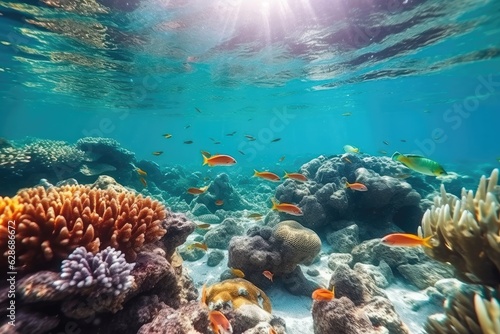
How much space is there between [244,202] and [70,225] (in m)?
13.7

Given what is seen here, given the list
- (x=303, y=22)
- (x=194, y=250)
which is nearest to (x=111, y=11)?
(x=303, y=22)

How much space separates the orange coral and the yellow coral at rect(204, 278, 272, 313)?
1.79m

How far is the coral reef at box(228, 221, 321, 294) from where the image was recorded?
5.80 metres

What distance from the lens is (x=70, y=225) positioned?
2.82 m

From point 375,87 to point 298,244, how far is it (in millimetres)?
28579

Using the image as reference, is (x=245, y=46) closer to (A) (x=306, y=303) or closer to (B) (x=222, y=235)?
(B) (x=222, y=235)

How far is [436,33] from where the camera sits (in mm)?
14586

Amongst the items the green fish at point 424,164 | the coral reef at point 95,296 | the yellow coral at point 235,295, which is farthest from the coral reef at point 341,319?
the green fish at point 424,164

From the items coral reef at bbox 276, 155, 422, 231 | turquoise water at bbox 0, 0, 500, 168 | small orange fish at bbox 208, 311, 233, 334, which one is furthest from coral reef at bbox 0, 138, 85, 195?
small orange fish at bbox 208, 311, 233, 334

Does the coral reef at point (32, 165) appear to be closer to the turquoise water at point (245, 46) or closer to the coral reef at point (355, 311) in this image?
the turquoise water at point (245, 46)

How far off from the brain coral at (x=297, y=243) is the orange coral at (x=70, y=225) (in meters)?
3.40

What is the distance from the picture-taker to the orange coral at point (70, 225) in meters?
2.47

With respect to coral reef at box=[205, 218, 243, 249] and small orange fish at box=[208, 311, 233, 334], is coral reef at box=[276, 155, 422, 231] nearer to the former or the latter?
coral reef at box=[205, 218, 243, 249]

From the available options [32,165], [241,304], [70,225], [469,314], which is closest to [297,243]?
[241,304]
